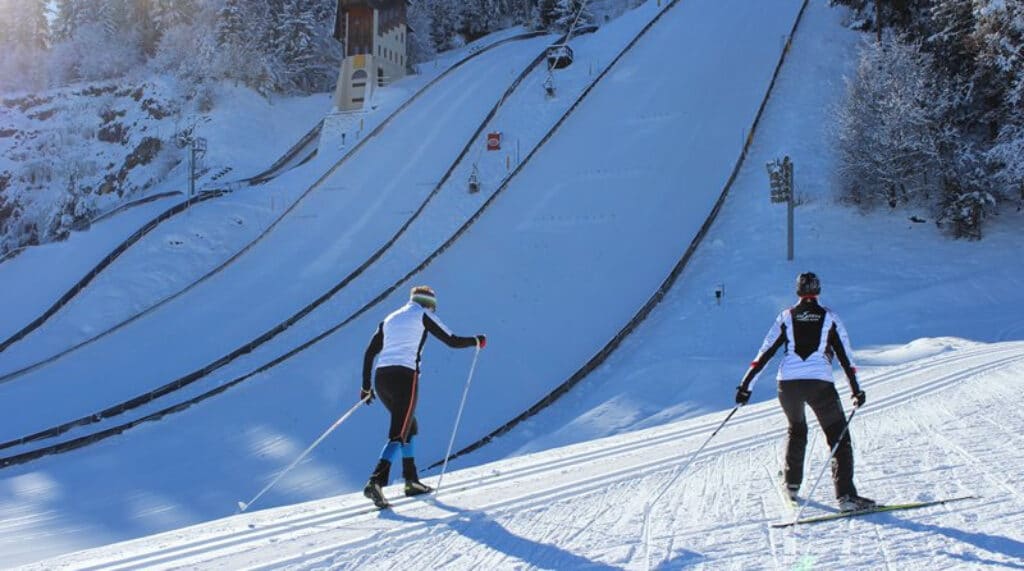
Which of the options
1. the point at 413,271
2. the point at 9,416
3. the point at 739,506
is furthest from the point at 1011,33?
the point at 9,416

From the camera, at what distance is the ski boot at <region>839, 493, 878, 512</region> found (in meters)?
5.29

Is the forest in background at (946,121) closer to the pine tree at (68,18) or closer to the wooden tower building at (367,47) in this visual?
the wooden tower building at (367,47)

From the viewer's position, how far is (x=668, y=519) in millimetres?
5484

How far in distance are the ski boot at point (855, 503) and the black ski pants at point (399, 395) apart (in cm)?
336

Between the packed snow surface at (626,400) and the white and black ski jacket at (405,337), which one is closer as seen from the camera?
the packed snow surface at (626,400)

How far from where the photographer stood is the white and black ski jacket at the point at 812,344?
5523 mm

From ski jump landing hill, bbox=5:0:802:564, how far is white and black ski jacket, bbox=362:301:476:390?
5.69 m

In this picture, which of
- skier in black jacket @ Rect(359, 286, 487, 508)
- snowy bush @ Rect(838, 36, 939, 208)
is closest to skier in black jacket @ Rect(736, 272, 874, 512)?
skier in black jacket @ Rect(359, 286, 487, 508)

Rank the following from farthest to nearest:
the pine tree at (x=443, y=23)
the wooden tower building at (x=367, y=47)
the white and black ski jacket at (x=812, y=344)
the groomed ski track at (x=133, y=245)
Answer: the pine tree at (x=443, y=23), the wooden tower building at (x=367, y=47), the groomed ski track at (x=133, y=245), the white and black ski jacket at (x=812, y=344)

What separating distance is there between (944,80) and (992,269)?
6.13 m

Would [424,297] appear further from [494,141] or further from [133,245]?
[494,141]

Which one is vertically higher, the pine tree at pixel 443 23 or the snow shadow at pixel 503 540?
the pine tree at pixel 443 23

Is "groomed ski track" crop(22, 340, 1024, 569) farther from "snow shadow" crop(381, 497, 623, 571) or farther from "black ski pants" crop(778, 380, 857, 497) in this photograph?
"black ski pants" crop(778, 380, 857, 497)

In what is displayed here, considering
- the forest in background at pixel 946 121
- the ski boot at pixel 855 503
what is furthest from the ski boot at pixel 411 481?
the forest in background at pixel 946 121
